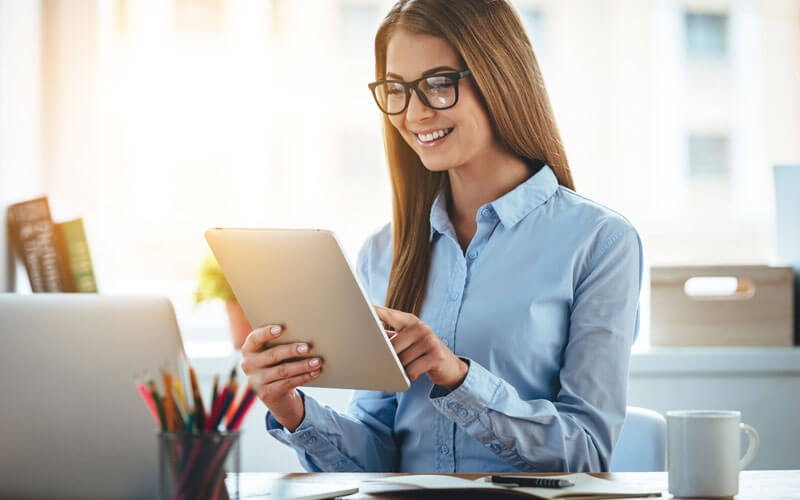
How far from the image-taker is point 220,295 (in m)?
2.62

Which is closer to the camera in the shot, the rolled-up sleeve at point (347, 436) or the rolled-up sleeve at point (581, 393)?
the rolled-up sleeve at point (581, 393)

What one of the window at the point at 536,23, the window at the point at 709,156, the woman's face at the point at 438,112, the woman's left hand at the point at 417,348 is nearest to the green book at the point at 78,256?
the woman's face at the point at 438,112

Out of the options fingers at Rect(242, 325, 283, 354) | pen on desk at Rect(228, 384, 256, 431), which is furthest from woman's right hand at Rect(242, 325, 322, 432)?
pen on desk at Rect(228, 384, 256, 431)

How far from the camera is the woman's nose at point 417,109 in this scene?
166 centimetres

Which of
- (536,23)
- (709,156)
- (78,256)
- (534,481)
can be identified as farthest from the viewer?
(709,156)

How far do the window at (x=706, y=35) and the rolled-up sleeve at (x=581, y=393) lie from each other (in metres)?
1.75

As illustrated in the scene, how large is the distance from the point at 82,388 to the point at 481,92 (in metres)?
0.88

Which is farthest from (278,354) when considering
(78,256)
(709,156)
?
(709,156)

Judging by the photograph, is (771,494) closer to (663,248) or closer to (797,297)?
(797,297)

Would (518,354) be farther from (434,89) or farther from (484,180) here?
(434,89)

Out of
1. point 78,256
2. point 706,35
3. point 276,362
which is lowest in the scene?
point 276,362

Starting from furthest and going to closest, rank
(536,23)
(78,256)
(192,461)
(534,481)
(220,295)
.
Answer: (536,23)
(220,295)
(78,256)
(534,481)
(192,461)

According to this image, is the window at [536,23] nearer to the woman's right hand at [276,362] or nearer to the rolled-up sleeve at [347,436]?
the rolled-up sleeve at [347,436]

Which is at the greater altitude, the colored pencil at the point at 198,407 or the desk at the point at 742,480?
the colored pencil at the point at 198,407
